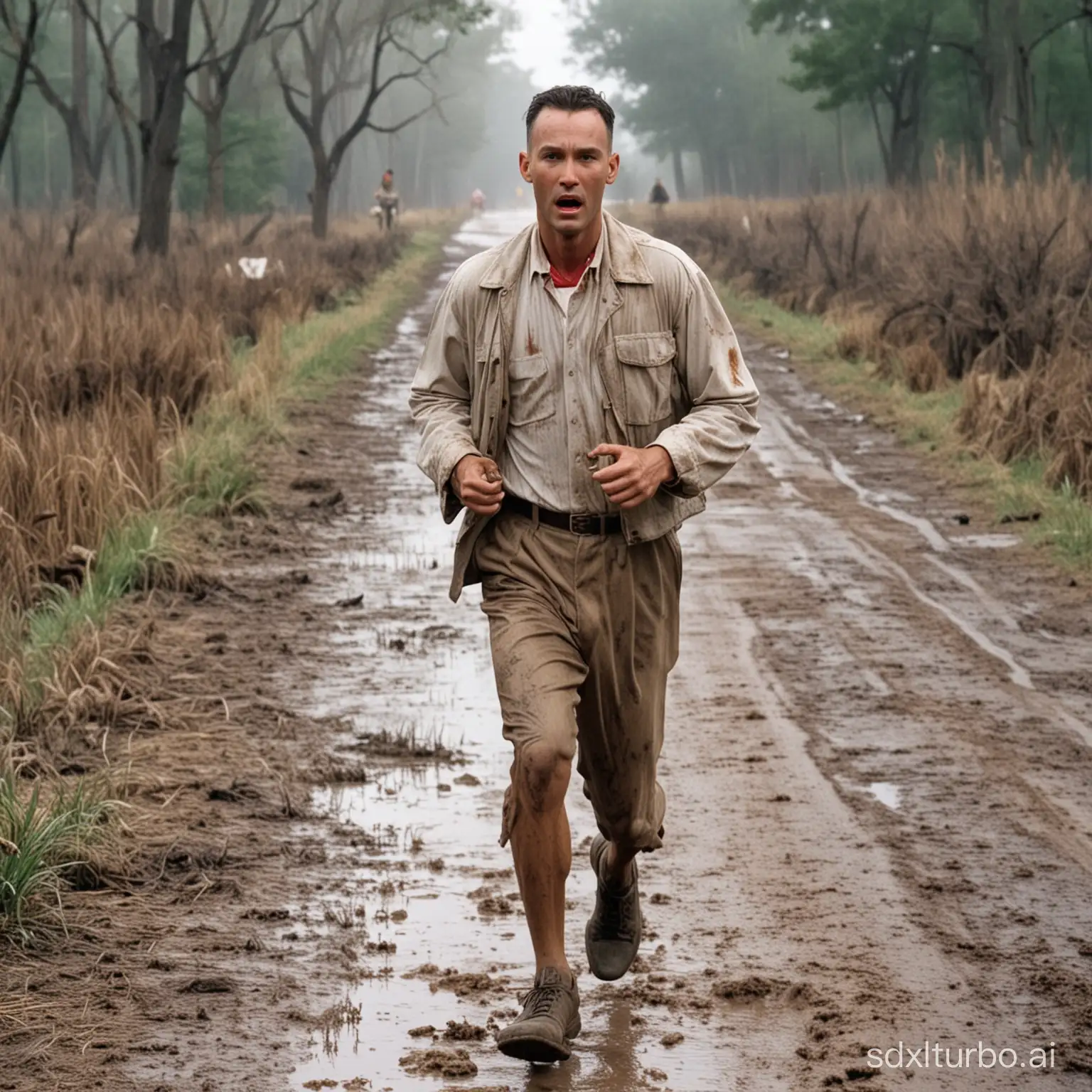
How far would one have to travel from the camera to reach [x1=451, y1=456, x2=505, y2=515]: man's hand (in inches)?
167

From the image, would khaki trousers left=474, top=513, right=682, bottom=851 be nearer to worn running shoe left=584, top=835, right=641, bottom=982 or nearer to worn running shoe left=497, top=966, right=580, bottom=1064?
worn running shoe left=584, top=835, right=641, bottom=982

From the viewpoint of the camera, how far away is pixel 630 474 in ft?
13.7

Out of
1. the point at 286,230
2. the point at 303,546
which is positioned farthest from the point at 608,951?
the point at 286,230

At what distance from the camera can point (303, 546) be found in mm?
10680

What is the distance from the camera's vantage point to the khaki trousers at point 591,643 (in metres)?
4.33

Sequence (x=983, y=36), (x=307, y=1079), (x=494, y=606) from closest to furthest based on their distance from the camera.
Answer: (x=307, y=1079), (x=494, y=606), (x=983, y=36)

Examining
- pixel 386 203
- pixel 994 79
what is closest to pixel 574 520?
pixel 994 79

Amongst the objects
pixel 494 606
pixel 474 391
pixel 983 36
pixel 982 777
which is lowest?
pixel 982 777

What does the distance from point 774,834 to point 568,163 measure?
7.48 feet

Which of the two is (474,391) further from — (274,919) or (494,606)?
(274,919)

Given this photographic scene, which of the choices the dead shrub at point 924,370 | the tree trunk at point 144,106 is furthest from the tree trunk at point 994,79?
the dead shrub at point 924,370

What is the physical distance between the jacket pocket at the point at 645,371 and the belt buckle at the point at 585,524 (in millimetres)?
217

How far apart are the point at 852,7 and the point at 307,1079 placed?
4712cm

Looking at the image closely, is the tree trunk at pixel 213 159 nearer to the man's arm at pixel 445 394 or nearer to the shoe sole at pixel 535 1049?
the man's arm at pixel 445 394
